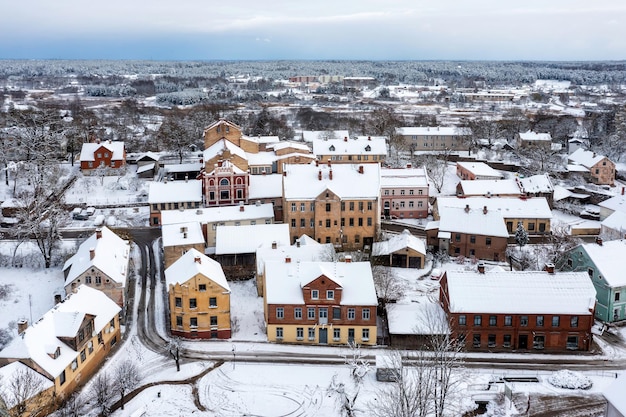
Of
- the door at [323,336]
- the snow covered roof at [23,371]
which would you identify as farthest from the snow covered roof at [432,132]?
the snow covered roof at [23,371]

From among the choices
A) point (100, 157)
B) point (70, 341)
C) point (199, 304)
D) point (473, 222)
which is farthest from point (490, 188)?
point (70, 341)

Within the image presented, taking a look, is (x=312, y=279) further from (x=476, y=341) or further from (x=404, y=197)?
(x=404, y=197)

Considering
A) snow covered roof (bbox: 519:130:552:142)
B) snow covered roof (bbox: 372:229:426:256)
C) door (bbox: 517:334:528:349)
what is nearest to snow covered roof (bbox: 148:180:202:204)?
snow covered roof (bbox: 372:229:426:256)

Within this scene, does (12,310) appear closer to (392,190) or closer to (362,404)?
(362,404)

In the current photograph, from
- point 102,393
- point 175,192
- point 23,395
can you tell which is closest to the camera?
point 23,395

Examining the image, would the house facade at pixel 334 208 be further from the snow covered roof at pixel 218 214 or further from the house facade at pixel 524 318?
the house facade at pixel 524 318

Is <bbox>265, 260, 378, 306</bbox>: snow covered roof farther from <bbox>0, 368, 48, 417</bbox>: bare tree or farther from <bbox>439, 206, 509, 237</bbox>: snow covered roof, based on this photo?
<bbox>439, 206, 509, 237</bbox>: snow covered roof
